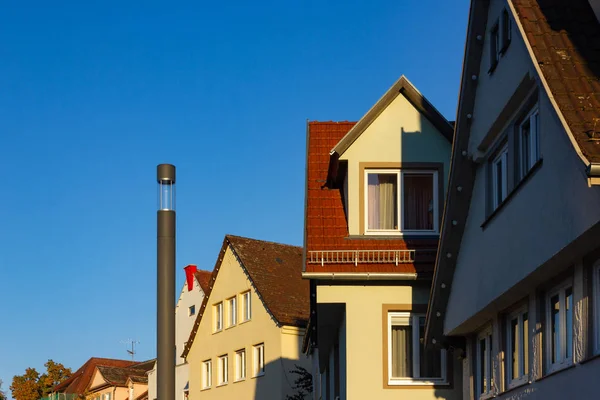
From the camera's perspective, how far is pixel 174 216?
10844 millimetres

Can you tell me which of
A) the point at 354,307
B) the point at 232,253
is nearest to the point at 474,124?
the point at 354,307

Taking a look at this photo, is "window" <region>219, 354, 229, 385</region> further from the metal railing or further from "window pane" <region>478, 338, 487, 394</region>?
"window pane" <region>478, 338, 487, 394</region>

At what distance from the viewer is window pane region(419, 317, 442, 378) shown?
18781 mm

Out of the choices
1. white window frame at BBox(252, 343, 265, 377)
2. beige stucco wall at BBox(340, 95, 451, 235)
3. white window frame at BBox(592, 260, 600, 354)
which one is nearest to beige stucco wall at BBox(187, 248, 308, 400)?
white window frame at BBox(252, 343, 265, 377)

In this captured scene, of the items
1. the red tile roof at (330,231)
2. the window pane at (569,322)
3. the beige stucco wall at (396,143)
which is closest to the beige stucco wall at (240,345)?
the red tile roof at (330,231)

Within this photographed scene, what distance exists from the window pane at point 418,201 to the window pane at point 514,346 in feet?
17.2

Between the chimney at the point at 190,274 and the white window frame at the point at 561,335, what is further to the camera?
the chimney at the point at 190,274

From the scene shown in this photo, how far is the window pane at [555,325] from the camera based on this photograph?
1264cm

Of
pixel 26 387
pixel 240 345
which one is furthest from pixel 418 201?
pixel 26 387

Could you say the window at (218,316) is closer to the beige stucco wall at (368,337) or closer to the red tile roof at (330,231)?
the red tile roof at (330,231)

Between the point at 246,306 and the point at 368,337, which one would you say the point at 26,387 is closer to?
the point at 246,306

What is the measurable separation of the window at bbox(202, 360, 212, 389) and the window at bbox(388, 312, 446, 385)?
3051cm

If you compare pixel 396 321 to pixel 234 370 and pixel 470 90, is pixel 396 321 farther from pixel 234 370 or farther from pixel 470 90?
pixel 234 370

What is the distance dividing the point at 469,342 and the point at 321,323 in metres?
4.14
